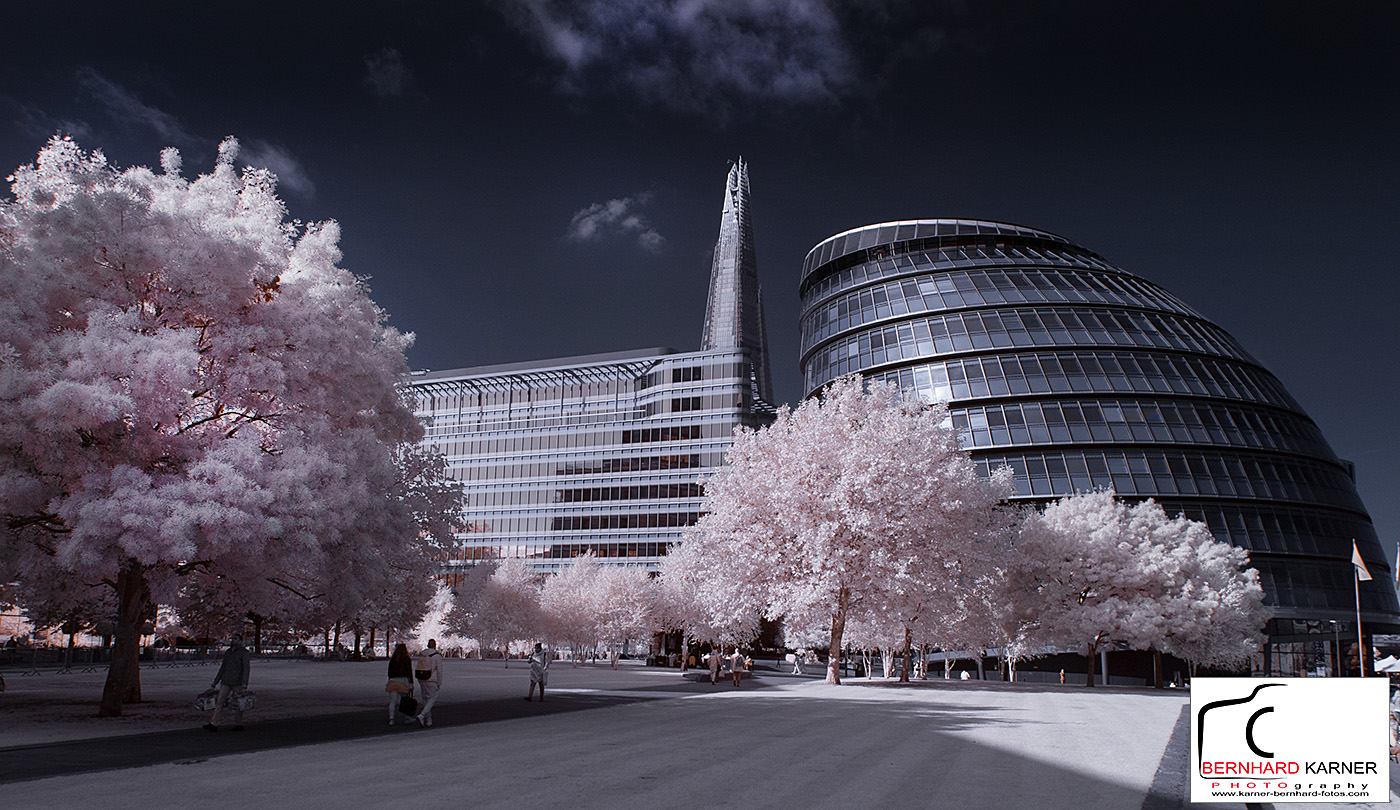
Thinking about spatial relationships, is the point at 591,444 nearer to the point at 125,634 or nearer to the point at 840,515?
the point at 840,515

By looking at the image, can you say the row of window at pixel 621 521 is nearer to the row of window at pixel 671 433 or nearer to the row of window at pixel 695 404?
the row of window at pixel 671 433

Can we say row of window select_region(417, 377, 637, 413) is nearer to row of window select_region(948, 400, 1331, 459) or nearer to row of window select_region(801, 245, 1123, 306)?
row of window select_region(801, 245, 1123, 306)

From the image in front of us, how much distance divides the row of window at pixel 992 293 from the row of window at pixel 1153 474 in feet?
49.6

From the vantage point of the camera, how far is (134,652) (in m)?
21.6

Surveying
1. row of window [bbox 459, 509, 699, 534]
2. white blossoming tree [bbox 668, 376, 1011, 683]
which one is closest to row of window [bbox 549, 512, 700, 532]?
row of window [bbox 459, 509, 699, 534]

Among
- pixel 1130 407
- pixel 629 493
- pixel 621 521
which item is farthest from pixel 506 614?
pixel 1130 407

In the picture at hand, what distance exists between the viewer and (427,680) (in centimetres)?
1888

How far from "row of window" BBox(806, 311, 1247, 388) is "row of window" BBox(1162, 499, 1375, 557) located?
14381 mm

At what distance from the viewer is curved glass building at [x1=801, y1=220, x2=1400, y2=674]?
68562mm

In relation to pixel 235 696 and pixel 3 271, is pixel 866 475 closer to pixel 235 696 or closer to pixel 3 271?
pixel 235 696

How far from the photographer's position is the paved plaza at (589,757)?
10.3 meters

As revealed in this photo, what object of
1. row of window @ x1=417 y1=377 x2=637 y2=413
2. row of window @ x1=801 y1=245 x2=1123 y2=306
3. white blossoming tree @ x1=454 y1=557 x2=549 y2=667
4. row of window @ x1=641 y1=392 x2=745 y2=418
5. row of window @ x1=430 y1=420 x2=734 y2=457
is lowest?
white blossoming tree @ x1=454 y1=557 x2=549 y2=667

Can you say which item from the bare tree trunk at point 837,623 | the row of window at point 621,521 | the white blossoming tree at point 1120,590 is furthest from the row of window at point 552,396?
the bare tree trunk at point 837,623

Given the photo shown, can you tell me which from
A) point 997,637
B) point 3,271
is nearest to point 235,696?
point 3,271
